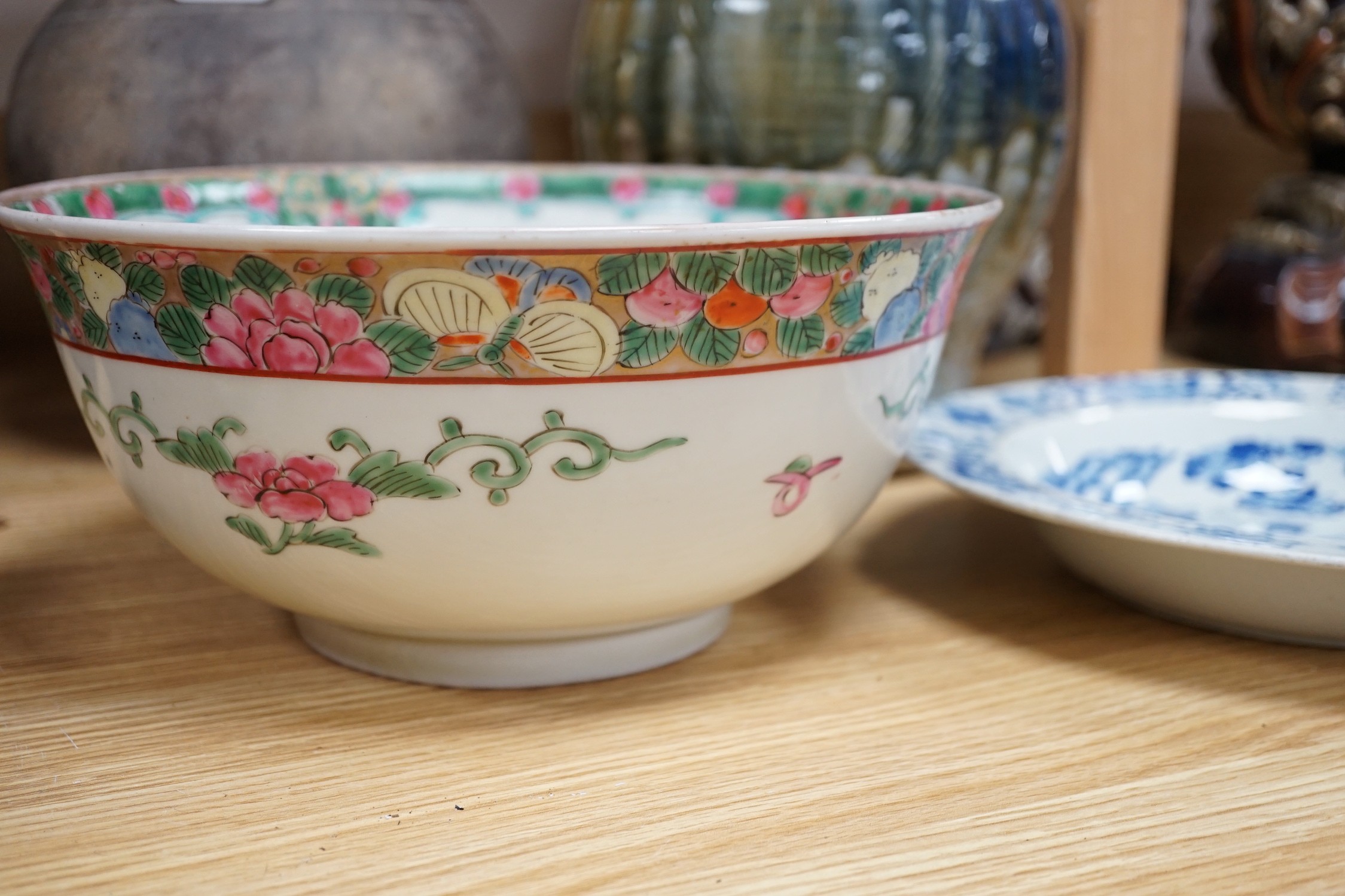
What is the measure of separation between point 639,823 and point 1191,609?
213mm

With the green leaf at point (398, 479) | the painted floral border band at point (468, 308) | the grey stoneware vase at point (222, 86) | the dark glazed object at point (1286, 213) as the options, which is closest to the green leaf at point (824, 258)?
the painted floral border band at point (468, 308)

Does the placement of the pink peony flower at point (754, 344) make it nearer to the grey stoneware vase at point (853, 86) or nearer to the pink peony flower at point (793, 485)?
the pink peony flower at point (793, 485)

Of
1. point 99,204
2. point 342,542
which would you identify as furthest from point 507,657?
point 99,204

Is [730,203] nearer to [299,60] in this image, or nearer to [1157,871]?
[299,60]

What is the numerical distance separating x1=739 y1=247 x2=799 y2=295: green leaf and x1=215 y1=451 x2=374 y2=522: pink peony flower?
0.35 ft

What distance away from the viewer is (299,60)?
54 centimetres

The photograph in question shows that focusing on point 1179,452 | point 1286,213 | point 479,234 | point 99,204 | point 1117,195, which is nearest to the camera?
point 479,234

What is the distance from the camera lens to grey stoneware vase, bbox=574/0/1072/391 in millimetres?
525

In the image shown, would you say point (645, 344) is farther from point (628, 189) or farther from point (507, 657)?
point (628, 189)

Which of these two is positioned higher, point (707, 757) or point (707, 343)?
point (707, 343)

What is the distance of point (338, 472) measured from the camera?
1.00 ft

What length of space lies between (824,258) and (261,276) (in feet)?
0.44

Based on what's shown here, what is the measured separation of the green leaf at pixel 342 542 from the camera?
1.04ft

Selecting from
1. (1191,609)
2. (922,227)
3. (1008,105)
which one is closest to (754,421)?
(922,227)
